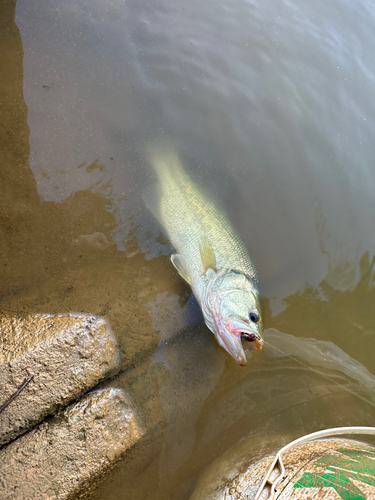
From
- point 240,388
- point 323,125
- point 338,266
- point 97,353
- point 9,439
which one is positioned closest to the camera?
point 9,439

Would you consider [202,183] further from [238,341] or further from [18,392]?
[18,392]

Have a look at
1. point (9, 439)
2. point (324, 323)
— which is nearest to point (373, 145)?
point (324, 323)

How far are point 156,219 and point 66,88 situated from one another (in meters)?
1.69

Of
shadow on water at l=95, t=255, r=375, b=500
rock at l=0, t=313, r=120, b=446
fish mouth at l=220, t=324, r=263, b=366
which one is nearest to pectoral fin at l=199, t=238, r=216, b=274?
shadow on water at l=95, t=255, r=375, b=500

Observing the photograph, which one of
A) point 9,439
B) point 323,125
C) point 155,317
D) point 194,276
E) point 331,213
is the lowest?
point 9,439

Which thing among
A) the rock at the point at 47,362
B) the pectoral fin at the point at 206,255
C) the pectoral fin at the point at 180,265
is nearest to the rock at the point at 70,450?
the rock at the point at 47,362

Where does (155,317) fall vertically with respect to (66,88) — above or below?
below

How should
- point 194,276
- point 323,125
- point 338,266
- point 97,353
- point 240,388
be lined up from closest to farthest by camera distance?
1. point 97,353
2. point 240,388
3. point 194,276
4. point 338,266
5. point 323,125

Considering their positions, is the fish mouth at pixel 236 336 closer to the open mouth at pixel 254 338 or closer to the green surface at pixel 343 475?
the open mouth at pixel 254 338

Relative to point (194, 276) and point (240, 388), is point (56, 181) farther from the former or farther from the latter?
point (240, 388)

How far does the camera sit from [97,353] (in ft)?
8.12

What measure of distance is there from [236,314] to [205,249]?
0.75m

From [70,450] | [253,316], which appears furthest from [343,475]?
[70,450]

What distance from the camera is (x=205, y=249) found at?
325 cm
